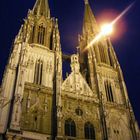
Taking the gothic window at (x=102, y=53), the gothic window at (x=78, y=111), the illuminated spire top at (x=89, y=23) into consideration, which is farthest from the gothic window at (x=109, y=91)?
the illuminated spire top at (x=89, y=23)

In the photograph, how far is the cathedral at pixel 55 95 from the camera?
63.1 ft

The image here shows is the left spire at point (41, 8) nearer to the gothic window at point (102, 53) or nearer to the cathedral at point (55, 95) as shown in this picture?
→ the cathedral at point (55, 95)

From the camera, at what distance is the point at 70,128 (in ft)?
67.7

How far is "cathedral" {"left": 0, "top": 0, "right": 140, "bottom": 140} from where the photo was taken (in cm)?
1923

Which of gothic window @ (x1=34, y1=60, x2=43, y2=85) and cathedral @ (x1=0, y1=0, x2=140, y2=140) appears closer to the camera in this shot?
cathedral @ (x1=0, y1=0, x2=140, y2=140)

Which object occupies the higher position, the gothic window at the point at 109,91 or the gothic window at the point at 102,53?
the gothic window at the point at 102,53

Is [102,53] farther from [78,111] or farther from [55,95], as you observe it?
[55,95]

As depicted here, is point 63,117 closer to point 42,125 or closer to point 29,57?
point 42,125

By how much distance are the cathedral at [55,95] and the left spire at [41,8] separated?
178 cm

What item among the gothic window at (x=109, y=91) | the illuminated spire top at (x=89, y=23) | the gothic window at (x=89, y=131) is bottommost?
the gothic window at (x=89, y=131)

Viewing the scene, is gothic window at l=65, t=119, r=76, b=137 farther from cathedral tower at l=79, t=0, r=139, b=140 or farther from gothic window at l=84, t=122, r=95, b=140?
cathedral tower at l=79, t=0, r=139, b=140

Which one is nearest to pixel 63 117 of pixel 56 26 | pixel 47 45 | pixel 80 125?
pixel 80 125

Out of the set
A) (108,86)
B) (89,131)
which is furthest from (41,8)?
(89,131)

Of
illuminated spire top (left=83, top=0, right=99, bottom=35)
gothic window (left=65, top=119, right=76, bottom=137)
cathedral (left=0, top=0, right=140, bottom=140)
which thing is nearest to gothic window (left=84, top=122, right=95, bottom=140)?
cathedral (left=0, top=0, right=140, bottom=140)
